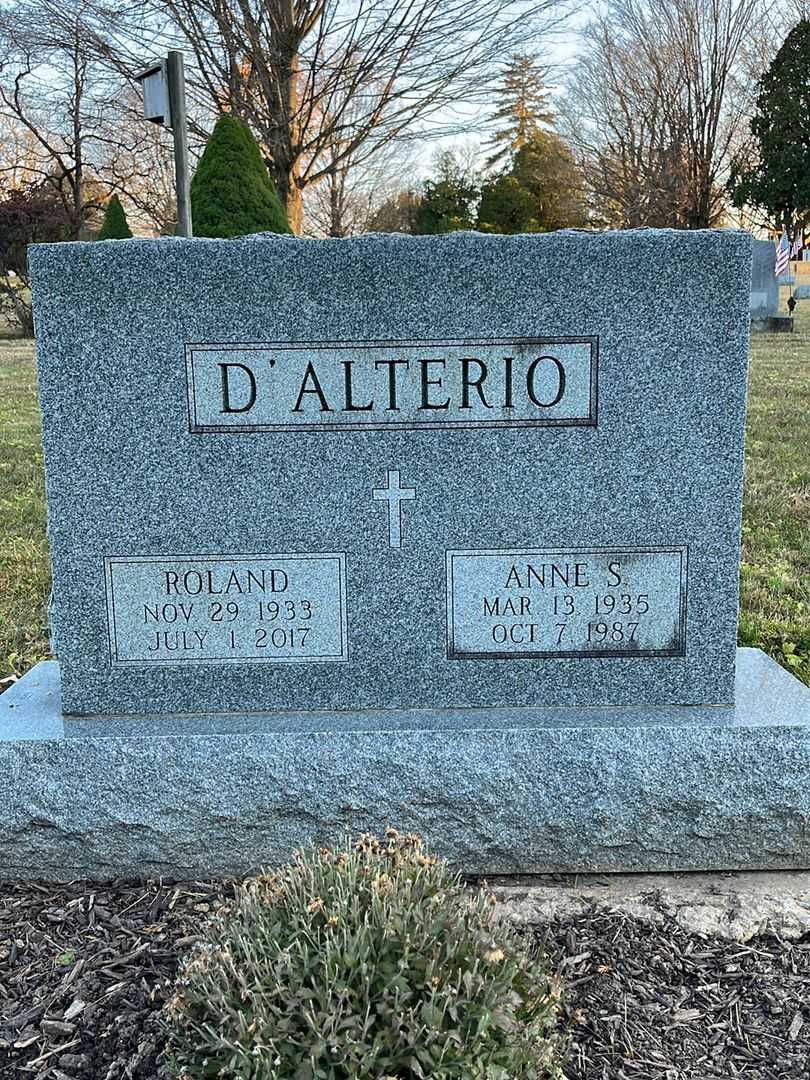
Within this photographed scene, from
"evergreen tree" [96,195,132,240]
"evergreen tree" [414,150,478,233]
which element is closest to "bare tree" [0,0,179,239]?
"evergreen tree" [96,195,132,240]

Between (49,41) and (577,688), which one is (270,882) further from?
(49,41)

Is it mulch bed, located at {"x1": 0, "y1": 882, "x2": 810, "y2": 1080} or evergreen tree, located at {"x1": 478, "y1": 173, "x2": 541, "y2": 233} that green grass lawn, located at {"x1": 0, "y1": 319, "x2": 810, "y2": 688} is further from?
evergreen tree, located at {"x1": 478, "y1": 173, "x2": 541, "y2": 233}

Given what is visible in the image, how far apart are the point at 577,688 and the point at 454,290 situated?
3.91 feet

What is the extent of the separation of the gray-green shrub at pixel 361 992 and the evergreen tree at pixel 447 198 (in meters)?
34.8

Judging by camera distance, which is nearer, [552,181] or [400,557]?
[400,557]

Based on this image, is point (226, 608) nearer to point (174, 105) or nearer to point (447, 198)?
point (174, 105)

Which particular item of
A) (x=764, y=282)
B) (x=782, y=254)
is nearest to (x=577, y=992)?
(x=764, y=282)

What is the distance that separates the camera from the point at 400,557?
308 centimetres

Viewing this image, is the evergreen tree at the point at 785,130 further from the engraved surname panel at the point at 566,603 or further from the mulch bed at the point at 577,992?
the mulch bed at the point at 577,992

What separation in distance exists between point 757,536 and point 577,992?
4307mm

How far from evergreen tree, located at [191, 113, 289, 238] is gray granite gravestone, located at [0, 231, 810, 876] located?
27.0 feet

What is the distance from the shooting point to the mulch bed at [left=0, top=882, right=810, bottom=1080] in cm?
227

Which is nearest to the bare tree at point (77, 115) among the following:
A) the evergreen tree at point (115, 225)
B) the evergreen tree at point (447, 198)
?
the evergreen tree at point (115, 225)

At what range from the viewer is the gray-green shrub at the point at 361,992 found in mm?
1797
